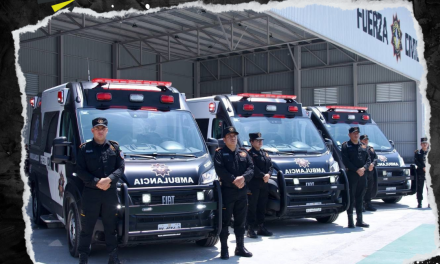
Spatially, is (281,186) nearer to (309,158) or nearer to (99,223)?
(309,158)

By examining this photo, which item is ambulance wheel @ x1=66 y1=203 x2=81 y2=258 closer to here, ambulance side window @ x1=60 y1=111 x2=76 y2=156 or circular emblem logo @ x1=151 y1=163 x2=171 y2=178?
ambulance side window @ x1=60 y1=111 x2=76 y2=156

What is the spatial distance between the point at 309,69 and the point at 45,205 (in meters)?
26.3

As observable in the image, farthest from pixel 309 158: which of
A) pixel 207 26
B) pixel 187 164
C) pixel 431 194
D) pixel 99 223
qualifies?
pixel 207 26

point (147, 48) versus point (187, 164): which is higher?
point (147, 48)

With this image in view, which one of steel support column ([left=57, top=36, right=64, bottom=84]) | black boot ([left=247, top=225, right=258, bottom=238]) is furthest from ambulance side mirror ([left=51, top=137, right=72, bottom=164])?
steel support column ([left=57, top=36, right=64, bottom=84])

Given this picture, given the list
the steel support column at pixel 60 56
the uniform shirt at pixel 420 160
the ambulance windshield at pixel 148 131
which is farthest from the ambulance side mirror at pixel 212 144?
the steel support column at pixel 60 56

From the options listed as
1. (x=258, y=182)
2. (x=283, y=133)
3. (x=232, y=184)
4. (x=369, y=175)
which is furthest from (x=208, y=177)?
(x=369, y=175)

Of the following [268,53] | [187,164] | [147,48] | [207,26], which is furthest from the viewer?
[268,53]

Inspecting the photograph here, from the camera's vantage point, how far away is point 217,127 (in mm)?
9219

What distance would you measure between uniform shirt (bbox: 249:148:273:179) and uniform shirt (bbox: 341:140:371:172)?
1835mm

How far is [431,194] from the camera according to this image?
8.54 ft

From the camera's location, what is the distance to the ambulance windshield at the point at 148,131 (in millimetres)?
6641

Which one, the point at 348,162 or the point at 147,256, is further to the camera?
the point at 348,162

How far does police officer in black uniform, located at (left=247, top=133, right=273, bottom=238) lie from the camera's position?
307 inches
